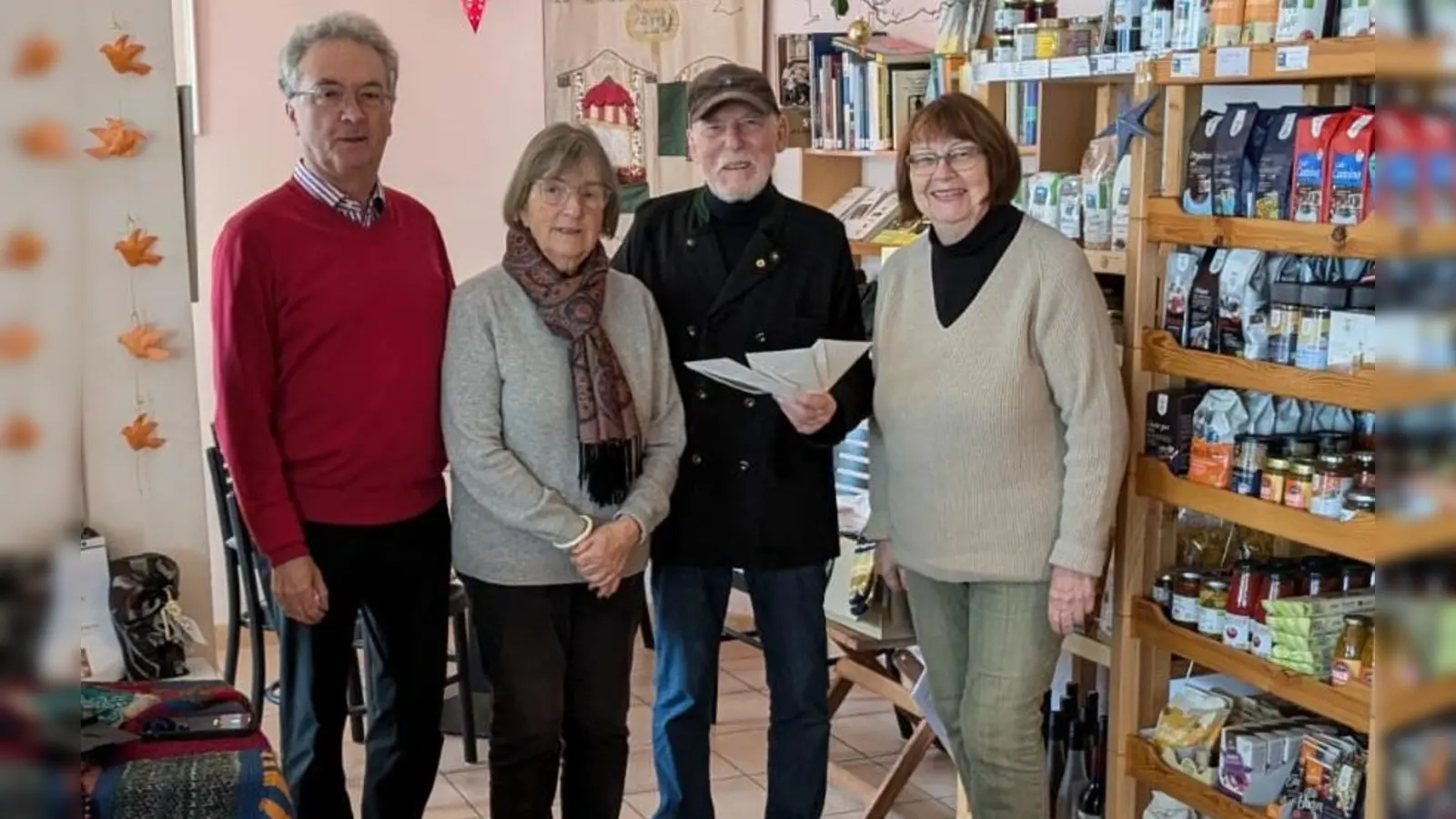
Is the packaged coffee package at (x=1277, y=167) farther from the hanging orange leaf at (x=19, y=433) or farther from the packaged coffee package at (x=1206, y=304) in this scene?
the hanging orange leaf at (x=19, y=433)

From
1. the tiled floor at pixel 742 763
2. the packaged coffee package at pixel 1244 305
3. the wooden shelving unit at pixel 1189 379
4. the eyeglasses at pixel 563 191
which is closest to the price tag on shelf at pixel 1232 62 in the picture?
the wooden shelving unit at pixel 1189 379

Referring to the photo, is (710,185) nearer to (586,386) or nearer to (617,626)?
(586,386)

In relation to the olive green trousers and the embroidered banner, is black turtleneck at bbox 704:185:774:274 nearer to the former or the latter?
the olive green trousers

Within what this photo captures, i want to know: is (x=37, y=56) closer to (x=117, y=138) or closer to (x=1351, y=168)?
(x=1351, y=168)

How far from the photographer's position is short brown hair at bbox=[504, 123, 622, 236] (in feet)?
7.10

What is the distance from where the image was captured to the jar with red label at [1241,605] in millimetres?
2225

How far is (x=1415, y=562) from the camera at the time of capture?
1.03ft

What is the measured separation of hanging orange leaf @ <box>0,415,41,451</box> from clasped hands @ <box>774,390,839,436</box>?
6.10 ft

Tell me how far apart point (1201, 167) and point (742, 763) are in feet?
6.40

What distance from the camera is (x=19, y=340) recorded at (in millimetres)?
391

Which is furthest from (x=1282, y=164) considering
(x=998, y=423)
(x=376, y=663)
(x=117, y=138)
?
(x=117, y=138)

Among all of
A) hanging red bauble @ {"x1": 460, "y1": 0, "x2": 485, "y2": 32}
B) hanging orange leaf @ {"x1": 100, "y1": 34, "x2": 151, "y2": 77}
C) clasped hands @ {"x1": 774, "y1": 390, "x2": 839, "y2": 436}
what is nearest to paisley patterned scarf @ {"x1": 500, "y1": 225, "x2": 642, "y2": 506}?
clasped hands @ {"x1": 774, "y1": 390, "x2": 839, "y2": 436}

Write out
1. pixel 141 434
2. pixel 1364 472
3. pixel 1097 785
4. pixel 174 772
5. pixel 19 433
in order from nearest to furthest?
pixel 19 433 → pixel 174 772 → pixel 1364 472 → pixel 141 434 → pixel 1097 785

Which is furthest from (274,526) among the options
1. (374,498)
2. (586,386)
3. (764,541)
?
(764,541)
